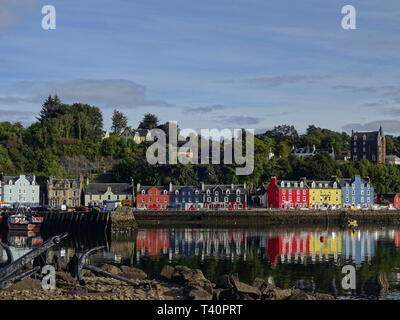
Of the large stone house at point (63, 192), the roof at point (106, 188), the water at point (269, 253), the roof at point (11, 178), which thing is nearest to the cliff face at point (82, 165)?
the large stone house at point (63, 192)

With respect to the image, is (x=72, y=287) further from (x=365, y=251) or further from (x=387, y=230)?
(x=387, y=230)

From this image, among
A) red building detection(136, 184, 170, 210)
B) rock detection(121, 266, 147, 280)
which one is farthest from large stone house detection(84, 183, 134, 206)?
rock detection(121, 266, 147, 280)

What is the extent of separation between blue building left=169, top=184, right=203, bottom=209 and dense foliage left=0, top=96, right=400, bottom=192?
3.71 m

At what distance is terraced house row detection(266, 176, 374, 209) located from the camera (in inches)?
3713

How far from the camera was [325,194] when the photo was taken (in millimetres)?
98250

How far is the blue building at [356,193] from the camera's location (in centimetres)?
9993

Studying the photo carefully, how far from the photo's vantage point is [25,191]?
9544 cm

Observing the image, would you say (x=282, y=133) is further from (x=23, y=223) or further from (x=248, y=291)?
(x=248, y=291)

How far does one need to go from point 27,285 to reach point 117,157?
85.3 m

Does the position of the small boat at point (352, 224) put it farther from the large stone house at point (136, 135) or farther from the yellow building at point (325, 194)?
the large stone house at point (136, 135)

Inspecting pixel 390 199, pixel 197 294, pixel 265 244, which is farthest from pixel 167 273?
pixel 390 199

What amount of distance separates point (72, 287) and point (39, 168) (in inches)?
3070

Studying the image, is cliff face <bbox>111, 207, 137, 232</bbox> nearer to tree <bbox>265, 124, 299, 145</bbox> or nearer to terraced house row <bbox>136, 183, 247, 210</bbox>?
terraced house row <bbox>136, 183, 247, 210</bbox>
